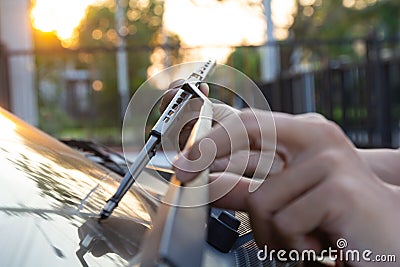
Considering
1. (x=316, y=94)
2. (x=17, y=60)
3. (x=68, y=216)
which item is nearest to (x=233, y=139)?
(x=68, y=216)

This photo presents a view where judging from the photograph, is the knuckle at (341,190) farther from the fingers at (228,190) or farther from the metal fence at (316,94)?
the metal fence at (316,94)

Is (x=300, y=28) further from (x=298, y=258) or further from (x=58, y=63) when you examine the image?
(x=298, y=258)

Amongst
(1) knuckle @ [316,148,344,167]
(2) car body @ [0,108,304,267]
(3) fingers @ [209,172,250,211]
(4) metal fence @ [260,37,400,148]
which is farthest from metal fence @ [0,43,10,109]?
(1) knuckle @ [316,148,344,167]

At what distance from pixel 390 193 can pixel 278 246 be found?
0.20m

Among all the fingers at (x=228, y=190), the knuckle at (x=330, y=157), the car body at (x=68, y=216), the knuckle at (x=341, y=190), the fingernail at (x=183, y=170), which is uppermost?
the knuckle at (x=330, y=157)

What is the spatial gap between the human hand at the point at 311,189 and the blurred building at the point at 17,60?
8037mm

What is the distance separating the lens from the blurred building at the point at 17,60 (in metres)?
8.73

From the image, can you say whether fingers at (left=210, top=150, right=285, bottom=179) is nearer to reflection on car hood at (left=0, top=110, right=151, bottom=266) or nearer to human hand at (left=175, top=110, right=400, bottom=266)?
human hand at (left=175, top=110, right=400, bottom=266)

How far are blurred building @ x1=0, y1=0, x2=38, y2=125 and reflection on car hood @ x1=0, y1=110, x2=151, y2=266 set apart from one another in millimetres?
7277

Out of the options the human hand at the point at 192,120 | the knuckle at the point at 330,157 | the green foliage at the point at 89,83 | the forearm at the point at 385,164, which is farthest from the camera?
the green foliage at the point at 89,83

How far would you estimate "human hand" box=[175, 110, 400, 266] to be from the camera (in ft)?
3.03

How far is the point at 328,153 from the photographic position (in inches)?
36.4

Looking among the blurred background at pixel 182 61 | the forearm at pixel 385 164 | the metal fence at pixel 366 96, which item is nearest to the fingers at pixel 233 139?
the forearm at pixel 385 164

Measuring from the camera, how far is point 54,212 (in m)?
1.35
